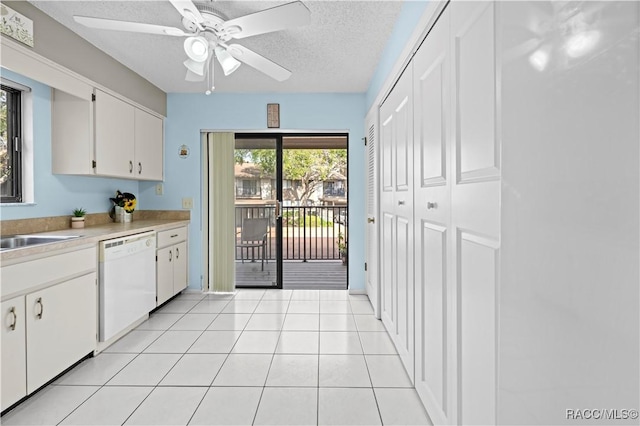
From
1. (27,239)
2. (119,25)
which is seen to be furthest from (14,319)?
(119,25)

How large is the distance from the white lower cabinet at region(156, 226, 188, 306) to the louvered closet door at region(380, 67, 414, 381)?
2197 mm

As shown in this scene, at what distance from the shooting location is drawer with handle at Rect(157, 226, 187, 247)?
3502mm

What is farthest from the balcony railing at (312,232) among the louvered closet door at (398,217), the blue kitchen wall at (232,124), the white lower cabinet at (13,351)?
the white lower cabinet at (13,351)

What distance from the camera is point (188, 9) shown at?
1.88 metres

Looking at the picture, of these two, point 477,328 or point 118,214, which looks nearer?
point 477,328

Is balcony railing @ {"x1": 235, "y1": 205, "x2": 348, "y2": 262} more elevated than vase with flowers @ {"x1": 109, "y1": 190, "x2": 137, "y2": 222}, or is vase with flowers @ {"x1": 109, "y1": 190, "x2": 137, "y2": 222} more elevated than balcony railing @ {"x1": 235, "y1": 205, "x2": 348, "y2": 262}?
vase with flowers @ {"x1": 109, "y1": 190, "x2": 137, "y2": 222}

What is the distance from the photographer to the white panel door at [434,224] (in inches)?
58.2

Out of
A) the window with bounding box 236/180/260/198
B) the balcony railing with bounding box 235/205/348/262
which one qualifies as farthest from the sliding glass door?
the balcony railing with bounding box 235/205/348/262

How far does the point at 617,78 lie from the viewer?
0.83m

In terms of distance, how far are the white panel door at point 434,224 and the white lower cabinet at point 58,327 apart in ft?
6.96

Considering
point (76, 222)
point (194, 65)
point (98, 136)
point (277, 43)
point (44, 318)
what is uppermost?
point (277, 43)

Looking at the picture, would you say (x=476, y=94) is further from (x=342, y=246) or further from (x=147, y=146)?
(x=342, y=246)

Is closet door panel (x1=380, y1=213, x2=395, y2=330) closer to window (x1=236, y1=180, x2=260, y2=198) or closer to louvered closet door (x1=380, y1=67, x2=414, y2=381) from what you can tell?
louvered closet door (x1=380, y1=67, x2=414, y2=381)

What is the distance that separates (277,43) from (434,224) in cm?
208
